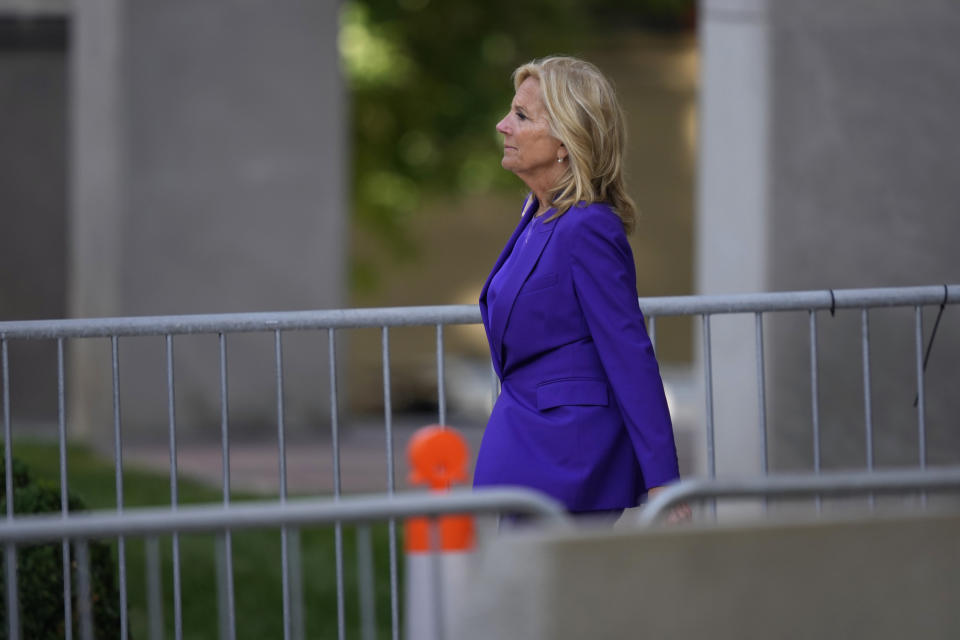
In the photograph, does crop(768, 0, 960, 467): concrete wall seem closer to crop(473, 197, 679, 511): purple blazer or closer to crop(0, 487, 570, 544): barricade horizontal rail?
crop(473, 197, 679, 511): purple blazer

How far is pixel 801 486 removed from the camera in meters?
2.57

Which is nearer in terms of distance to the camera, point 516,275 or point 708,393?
point 516,275

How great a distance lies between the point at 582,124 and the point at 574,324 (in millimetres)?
445

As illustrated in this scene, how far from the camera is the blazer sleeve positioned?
3.29m

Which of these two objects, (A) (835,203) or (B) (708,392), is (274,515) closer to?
(B) (708,392)

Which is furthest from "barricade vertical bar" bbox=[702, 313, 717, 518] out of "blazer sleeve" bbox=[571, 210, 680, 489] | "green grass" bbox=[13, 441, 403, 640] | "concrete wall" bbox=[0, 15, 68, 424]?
"concrete wall" bbox=[0, 15, 68, 424]

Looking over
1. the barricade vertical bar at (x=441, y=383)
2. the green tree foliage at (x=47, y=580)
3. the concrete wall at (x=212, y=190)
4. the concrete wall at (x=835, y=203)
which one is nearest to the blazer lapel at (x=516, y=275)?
the barricade vertical bar at (x=441, y=383)

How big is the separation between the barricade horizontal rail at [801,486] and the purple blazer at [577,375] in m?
0.71

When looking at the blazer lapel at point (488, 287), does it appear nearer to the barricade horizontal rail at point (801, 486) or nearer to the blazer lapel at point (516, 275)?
the blazer lapel at point (516, 275)

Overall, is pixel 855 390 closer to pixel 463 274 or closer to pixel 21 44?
pixel 21 44

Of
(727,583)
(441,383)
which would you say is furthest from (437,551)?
(441,383)

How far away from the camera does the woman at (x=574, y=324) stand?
3.31m

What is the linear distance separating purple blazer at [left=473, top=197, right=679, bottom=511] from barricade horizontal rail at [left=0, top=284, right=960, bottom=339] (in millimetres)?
859

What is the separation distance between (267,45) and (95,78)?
1708 millimetres
